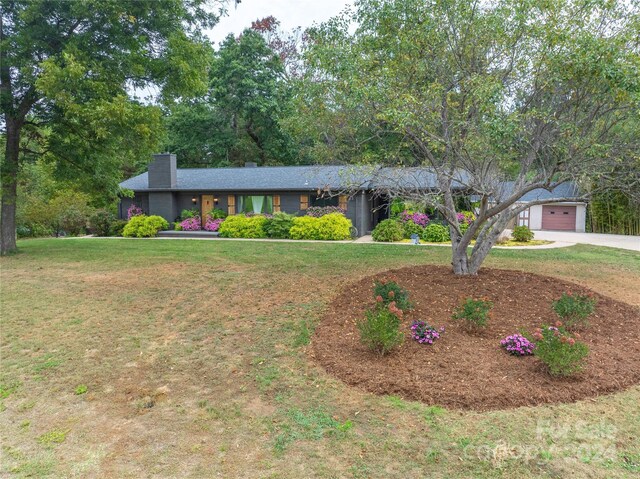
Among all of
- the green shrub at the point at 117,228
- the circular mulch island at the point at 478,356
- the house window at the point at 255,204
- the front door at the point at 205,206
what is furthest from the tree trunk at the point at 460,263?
the green shrub at the point at 117,228

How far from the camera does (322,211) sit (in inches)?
761

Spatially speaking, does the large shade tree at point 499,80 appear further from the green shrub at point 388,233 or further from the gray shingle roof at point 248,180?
the gray shingle roof at point 248,180

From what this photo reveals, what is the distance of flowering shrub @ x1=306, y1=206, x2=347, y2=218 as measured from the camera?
63.0ft

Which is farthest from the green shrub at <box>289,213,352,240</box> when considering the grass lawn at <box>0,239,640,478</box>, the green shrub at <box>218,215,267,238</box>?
the grass lawn at <box>0,239,640,478</box>

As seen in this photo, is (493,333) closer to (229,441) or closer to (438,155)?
(229,441)

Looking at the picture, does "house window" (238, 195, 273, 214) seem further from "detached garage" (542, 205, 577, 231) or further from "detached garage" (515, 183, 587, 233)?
"detached garage" (542, 205, 577, 231)

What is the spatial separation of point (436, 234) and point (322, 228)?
4776 millimetres

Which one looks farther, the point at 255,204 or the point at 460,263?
the point at 255,204

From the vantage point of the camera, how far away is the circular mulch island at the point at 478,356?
3.91 metres

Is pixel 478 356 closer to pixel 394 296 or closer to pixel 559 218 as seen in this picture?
pixel 394 296

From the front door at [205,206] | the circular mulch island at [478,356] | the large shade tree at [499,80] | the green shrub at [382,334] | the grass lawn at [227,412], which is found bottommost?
the grass lawn at [227,412]

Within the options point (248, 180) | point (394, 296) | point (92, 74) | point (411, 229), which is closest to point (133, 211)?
point (248, 180)

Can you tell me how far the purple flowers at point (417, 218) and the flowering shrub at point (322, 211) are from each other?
2880 millimetres

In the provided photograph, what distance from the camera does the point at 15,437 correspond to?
3.36m
